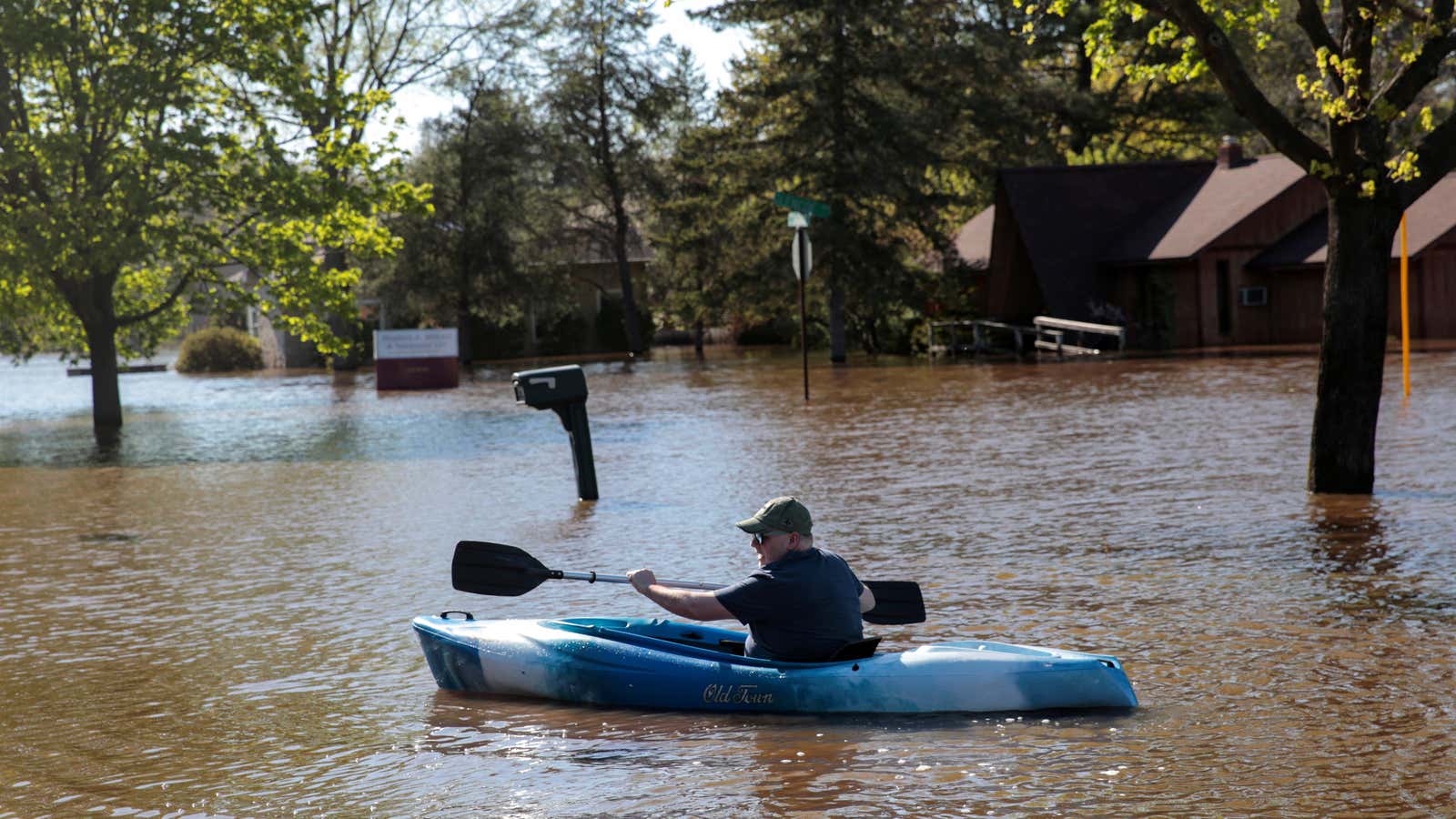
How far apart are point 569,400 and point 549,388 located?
0.84 ft

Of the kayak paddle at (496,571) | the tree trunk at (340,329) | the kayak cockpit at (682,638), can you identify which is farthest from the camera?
the tree trunk at (340,329)

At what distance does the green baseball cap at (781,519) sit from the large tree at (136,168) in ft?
72.9

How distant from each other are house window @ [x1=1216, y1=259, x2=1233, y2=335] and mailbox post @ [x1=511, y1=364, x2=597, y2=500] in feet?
108

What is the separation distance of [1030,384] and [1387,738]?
25.5m

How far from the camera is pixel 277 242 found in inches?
1200

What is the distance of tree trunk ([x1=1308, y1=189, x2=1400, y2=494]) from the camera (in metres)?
14.0

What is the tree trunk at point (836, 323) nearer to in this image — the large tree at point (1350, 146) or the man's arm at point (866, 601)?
the large tree at point (1350, 146)

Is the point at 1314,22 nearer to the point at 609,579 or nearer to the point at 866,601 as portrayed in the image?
the point at 866,601

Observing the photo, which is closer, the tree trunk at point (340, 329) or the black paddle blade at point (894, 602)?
the black paddle blade at point (894, 602)

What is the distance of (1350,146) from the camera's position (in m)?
13.8

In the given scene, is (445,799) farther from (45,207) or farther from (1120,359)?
(1120,359)

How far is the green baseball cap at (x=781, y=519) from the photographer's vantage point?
7781mm

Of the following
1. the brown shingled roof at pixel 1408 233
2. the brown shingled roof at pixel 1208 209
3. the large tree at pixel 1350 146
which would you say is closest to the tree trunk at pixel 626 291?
the brown shingled roof at pixel 1208 209

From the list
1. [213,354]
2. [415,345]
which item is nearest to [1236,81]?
[415,345]
